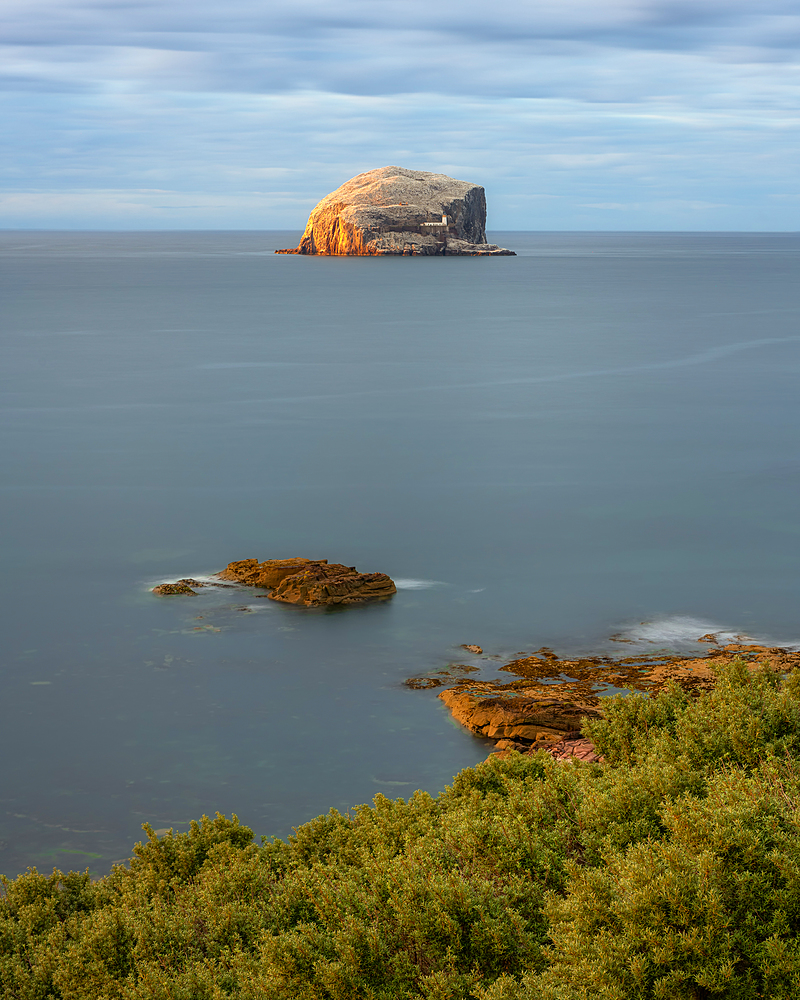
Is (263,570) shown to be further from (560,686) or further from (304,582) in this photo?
(560,686)

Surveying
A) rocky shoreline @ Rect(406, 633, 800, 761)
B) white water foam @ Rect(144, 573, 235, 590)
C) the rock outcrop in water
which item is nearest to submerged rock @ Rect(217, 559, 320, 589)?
the rock outcrop in water

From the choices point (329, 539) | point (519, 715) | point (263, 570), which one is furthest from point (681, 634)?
point (329, 539)

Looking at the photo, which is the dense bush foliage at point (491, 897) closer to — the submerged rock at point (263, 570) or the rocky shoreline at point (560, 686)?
the rocky shoreline at point (560, 686)

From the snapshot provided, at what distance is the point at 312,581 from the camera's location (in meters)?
26.3

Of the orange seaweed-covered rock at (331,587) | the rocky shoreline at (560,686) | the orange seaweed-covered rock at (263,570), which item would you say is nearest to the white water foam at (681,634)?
the rocky shoreline at (560,686)

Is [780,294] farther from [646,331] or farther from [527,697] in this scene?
[527,697]

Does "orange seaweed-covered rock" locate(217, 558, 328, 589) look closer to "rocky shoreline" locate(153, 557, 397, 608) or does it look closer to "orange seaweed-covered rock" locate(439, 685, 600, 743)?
"rocky shoreline" locate(153, 557, 397, 608)

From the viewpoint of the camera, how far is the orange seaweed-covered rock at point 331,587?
2581 centimetres

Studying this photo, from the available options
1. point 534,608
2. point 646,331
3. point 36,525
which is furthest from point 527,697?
point 646,331

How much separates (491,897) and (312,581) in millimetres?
16256

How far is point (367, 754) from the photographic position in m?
19.0

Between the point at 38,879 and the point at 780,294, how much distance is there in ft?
414

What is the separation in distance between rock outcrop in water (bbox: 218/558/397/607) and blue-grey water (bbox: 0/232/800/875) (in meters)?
0.47

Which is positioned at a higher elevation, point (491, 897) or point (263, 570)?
point (491, 897)
